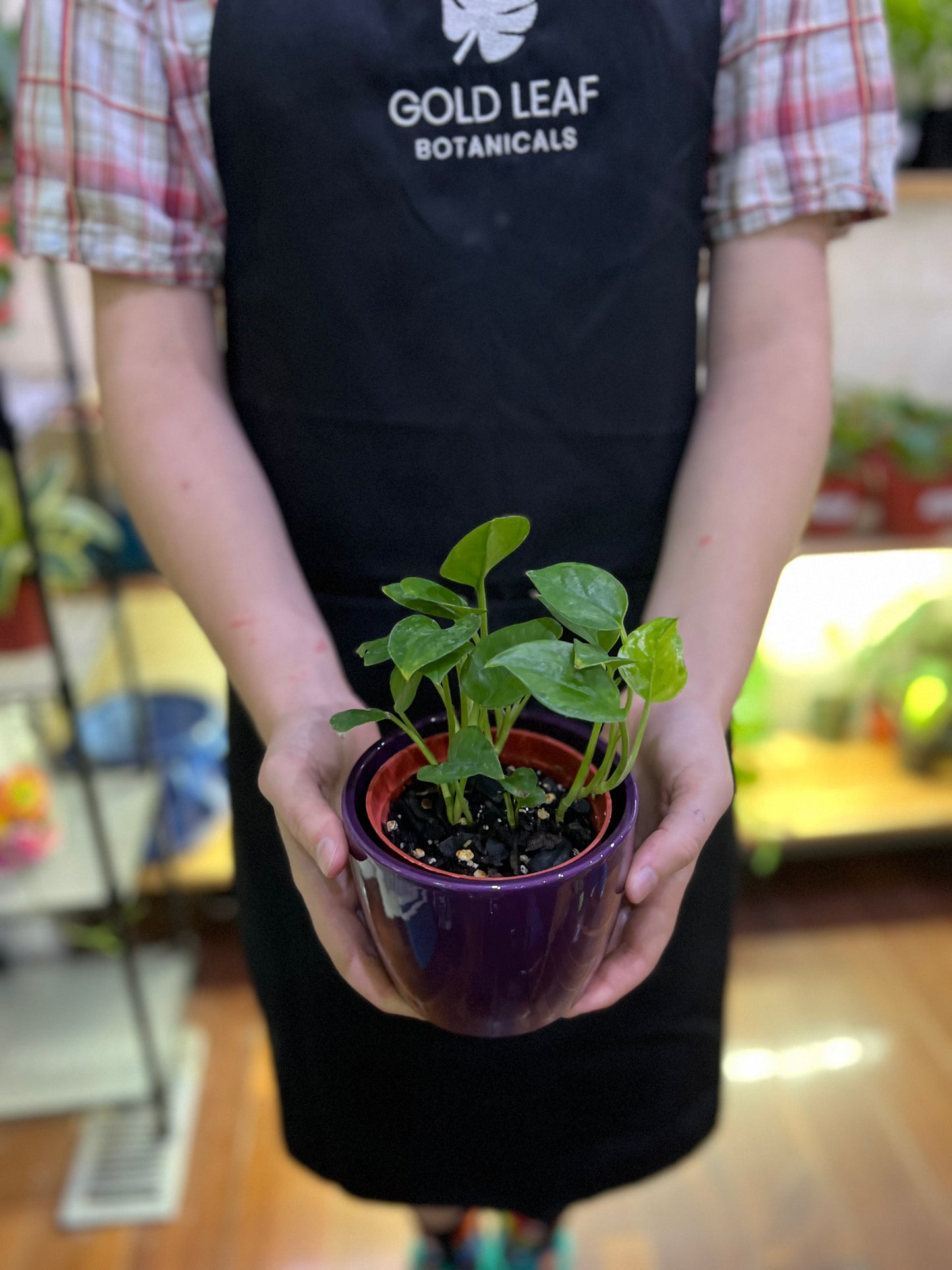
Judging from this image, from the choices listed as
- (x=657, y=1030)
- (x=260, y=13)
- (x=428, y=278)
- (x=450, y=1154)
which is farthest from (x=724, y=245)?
(x=450, y=1154)

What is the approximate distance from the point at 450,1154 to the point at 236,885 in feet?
0.94

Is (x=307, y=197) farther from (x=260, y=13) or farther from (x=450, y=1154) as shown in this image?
(x=450, y=1154)

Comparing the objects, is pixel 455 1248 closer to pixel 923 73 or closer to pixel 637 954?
pixel 637 954

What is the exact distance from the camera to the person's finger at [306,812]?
19.4 inches

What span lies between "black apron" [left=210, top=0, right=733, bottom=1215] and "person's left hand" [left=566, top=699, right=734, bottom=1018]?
17 cm

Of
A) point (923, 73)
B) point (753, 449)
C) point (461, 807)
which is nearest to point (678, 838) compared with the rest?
point (461, 807)

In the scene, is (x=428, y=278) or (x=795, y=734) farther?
(x=795, y=734)

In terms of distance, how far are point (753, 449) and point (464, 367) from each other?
212 mm

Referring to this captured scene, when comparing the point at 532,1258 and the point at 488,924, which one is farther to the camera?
the point at 532,1258

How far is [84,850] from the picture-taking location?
151 cm

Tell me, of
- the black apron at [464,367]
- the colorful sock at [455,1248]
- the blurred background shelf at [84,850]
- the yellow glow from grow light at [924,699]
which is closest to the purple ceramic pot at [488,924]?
the black apron at [464,367]

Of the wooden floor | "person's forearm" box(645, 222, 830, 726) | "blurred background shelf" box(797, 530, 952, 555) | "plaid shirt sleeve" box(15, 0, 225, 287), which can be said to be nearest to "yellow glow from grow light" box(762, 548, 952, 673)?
"blurred background shelf" box(797, 530, 952, 555)

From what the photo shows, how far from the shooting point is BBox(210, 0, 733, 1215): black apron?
0.64m

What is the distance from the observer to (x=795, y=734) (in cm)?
209
